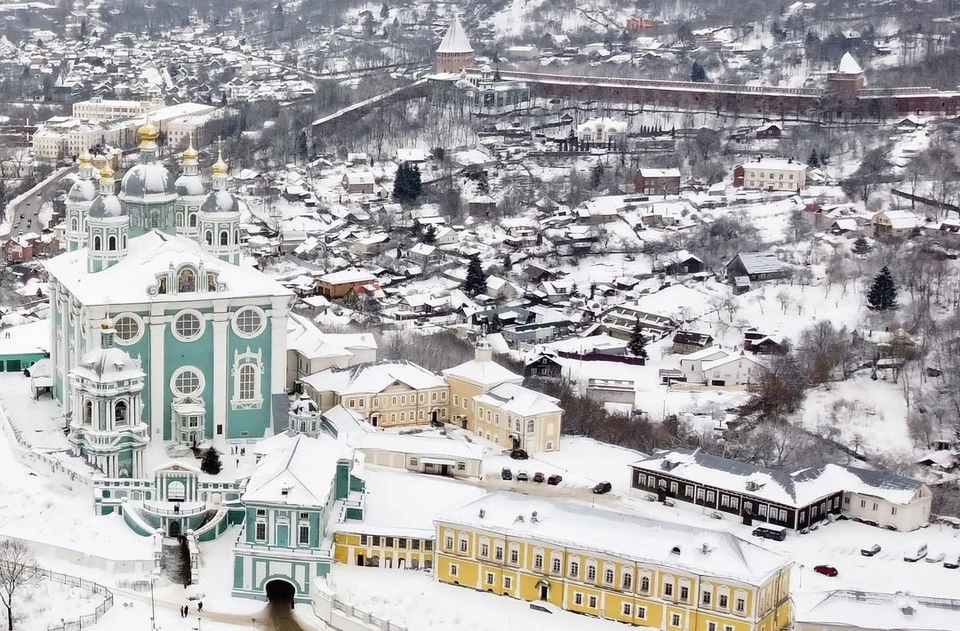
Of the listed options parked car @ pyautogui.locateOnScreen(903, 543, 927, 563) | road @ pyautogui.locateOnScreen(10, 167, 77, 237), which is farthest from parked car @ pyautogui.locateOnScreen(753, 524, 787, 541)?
road @ pyautogui.locateOnScreen(10, 167, 77, 237)

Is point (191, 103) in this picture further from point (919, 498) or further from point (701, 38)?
point (919, 498)

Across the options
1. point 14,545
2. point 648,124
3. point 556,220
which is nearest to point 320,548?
point 14,545

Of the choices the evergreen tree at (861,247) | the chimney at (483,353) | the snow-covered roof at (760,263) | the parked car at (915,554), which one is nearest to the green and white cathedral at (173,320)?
the chimney at (483,353)

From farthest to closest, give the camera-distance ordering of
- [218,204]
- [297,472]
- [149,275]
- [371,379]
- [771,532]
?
[371,379] < [218,204] < [149,275] < [771,532] < [297,472]

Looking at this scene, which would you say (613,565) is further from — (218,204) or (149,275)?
(218,204)

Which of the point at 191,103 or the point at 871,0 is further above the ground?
the point at 871,0

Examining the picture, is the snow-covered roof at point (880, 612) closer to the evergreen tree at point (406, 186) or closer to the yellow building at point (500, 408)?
the yellow building at point (500, 408)

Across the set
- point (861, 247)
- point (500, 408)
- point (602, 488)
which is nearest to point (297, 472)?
point (602, 488)
